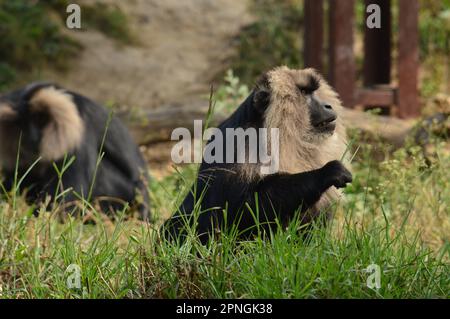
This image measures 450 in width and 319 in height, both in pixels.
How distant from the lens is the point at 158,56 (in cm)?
1222

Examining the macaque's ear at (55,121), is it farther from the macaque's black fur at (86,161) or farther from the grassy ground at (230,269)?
the grassy ground at (230,269)

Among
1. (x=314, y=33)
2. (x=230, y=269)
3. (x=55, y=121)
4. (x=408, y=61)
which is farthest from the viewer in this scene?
(x=314, y=33)

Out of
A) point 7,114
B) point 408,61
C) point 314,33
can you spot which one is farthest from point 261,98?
point 314,33

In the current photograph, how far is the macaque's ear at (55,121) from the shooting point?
6562 millimetres

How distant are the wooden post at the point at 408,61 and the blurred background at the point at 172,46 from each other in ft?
2.65

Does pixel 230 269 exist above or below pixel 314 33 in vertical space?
below

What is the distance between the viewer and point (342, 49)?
8.39 meters

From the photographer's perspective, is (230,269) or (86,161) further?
(86,161)

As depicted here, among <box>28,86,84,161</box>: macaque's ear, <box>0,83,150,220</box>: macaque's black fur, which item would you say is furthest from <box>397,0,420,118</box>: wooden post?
<box>28,86,84,161</box>: macaque's ear

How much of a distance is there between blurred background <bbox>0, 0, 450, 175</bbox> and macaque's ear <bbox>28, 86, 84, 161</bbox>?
11.2 ft

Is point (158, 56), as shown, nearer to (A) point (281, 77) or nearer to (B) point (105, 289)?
(A) point (281, 77)

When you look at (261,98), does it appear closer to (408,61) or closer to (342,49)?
(342,49)

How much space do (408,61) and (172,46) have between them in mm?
4411

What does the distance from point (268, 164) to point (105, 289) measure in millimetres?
1134
